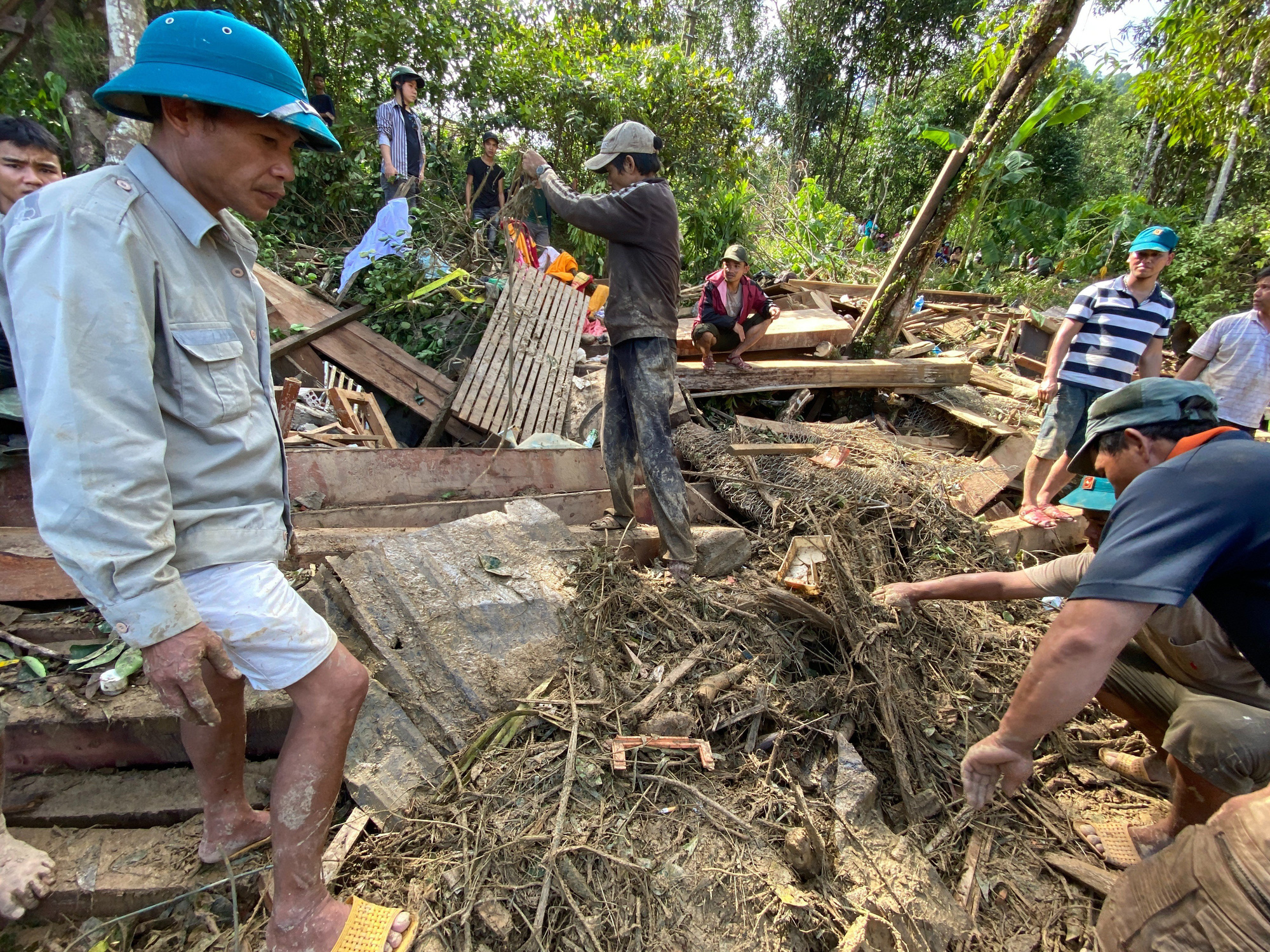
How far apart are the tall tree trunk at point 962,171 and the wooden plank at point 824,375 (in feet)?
1.94

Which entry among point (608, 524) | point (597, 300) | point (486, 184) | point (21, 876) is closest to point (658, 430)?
point (608, 524)

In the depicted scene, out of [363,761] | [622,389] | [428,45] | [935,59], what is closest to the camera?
[363,761]

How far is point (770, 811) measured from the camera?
2.23 meters

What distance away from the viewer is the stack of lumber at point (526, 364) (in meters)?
5.08

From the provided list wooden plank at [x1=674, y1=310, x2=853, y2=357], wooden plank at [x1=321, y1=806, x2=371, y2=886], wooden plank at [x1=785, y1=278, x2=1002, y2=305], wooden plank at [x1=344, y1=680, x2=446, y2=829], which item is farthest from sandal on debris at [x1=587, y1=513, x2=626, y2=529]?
wooden plank at [x1=785, y1=278, x2=1002, y2=305]

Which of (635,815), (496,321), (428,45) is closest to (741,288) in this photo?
(496,321)

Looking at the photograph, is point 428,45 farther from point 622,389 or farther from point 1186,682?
point 1186,682

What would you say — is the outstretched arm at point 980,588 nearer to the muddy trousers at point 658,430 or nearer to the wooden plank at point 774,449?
the muddy trousers at point 658,430

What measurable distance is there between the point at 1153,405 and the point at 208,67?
105 inches

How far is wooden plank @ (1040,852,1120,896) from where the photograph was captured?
2.22 m

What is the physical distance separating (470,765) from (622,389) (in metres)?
2.03

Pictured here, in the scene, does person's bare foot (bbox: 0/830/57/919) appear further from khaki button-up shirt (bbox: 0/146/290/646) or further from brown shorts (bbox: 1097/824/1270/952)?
brown shorts (bbox: 1097/824/1270/952)

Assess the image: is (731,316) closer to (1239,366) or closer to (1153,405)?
(1239,366)

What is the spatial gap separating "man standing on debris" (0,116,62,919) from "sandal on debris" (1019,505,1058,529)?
16.9 feet
